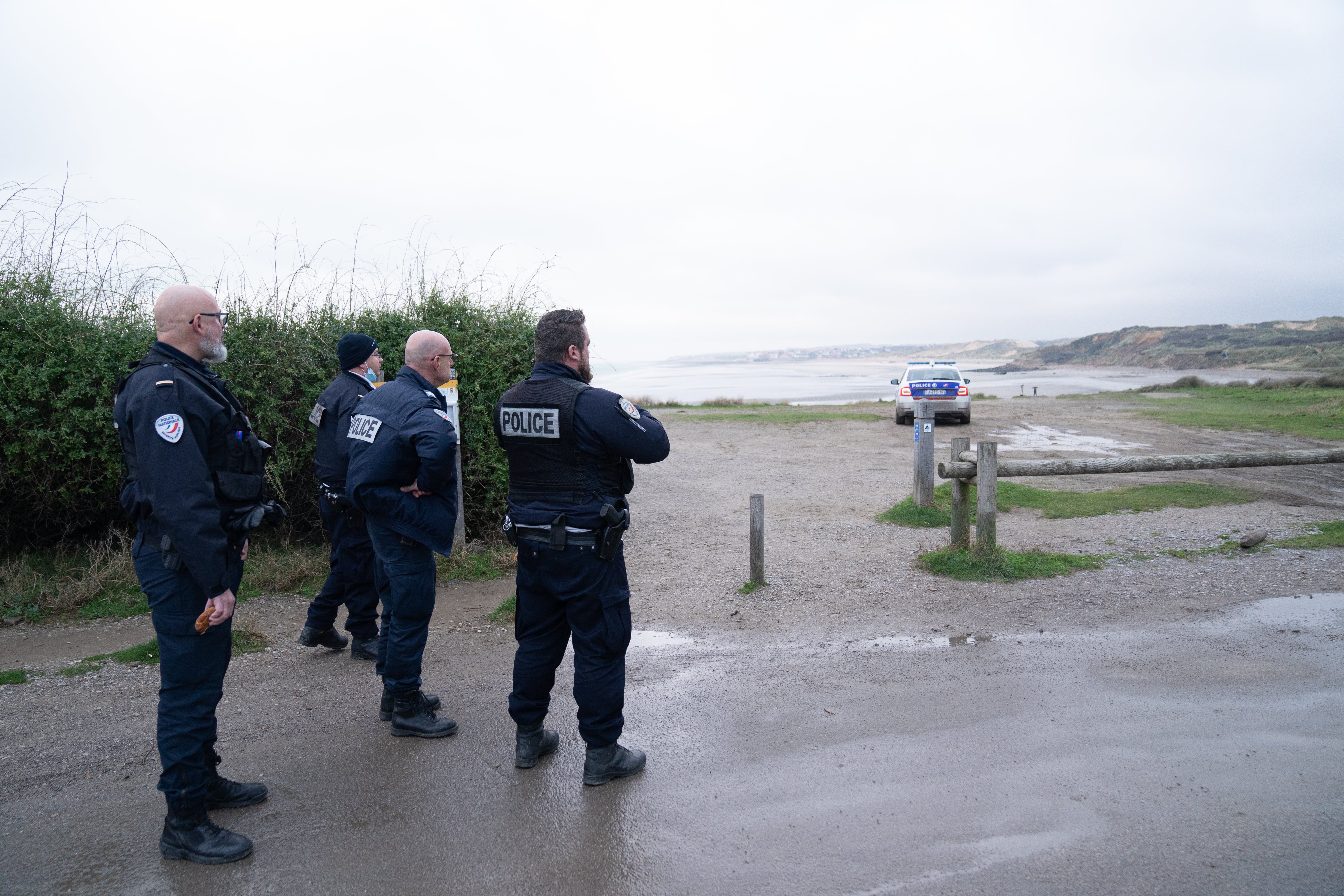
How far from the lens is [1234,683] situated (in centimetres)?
457

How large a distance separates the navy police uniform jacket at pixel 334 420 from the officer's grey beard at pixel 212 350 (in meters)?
A: 1.60

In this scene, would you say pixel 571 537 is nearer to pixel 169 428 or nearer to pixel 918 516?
pixel 169 428

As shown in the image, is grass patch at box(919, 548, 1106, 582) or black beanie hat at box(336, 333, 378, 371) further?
grass patch at box(919, 548, 1106, 582)

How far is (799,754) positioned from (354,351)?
12.7ft

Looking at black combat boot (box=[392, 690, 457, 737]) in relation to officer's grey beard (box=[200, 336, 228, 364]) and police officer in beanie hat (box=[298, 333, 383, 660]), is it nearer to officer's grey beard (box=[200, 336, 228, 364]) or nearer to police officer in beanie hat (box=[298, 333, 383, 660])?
police officer in beanie hat (box=[298, 333, 383, 660])

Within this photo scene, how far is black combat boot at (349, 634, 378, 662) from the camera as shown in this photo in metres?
5.30

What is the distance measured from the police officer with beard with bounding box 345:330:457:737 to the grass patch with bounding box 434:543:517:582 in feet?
9.45

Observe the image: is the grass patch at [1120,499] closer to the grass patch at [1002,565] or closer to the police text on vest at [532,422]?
the grass patch at [1002,565]

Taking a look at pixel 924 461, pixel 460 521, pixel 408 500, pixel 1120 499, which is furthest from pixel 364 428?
pixel 1120 499

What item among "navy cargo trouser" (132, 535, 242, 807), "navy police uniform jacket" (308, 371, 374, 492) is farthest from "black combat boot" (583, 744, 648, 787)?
"navy police uniform jacket" (308, 371, 374, 492)

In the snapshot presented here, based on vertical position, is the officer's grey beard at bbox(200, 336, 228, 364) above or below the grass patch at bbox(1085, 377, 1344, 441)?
above

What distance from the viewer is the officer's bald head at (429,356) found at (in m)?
4.29

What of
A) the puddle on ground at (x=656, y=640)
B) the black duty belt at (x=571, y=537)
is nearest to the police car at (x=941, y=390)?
the puddle on ground at (x=656, y=640)

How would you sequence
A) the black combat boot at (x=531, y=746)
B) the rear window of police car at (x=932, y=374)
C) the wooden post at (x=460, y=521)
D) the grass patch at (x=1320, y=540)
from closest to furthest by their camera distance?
the black combat boot at (x=531, y=746)
the wooden post at (x=460, y=521)
the grass patch at (x=1320, y=540)
the rear window of police car at (x=932, y=374)
